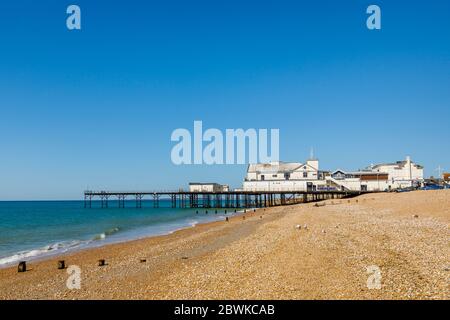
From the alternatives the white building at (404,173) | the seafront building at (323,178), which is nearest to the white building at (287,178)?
the seafront building at (323,178)

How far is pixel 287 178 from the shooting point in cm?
7319

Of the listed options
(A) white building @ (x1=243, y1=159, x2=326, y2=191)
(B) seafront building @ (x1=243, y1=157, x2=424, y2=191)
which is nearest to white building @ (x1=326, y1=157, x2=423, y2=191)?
(B) seafront building @ (x1=243, y1=157, x2=424, y2=191)

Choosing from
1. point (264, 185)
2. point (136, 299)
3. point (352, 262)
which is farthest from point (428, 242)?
point (264, 185)

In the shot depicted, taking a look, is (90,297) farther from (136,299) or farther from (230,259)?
(230,259)

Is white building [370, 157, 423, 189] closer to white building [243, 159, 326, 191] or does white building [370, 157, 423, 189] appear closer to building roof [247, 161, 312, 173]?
white building [243, 159, 326, 191]

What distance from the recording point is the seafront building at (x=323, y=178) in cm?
6988

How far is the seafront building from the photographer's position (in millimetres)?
69875

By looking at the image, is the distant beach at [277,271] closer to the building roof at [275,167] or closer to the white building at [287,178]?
the white building at [287,178]

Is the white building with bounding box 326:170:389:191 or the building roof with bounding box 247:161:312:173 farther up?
the building roof with bounding box 247:161:312:173

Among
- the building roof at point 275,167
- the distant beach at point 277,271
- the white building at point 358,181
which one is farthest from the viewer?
the building roof at point 275,167

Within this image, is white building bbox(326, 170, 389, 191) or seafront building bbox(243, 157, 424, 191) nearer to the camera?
white building bbox(326, 170, 389, 191)

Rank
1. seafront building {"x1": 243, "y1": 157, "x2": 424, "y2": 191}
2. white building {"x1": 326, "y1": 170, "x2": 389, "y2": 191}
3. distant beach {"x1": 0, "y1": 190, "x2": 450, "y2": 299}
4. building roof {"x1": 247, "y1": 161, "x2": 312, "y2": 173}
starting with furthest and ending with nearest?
building roof {"x1": 247, "y1": 161, "x2": 312, "y2": 173}, seafront building {"x1": 243, "y1": 157, "x2": 424, "y2": 191}, white building {"x1": 326, "y1": 170, "x2": 389, "y2": 191}, distant beach {"x1": 0, "y1": 190, "x2": 450, "y2": 299}

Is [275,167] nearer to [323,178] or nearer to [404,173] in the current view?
[323,178]
